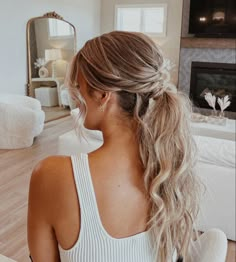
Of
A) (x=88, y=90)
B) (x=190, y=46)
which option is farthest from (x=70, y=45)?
(x=88, y=90)

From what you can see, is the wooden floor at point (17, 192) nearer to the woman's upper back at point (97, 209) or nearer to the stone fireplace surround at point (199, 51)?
the woman's upper back at point (97, 209)

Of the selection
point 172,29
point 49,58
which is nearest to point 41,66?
point 49,58

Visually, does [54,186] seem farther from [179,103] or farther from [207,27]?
[207,27]

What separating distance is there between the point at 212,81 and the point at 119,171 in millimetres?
5566

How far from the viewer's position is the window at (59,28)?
5.49 meters

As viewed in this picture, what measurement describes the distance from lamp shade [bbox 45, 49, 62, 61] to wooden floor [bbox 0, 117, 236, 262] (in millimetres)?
1300

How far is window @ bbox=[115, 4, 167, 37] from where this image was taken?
639 cm

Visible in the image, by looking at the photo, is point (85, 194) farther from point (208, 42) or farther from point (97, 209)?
point (208, 42)

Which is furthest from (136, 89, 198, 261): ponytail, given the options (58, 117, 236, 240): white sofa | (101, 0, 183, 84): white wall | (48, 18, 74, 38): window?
(101, 0, 183, 84): white wall

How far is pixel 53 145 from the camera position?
4.27 m

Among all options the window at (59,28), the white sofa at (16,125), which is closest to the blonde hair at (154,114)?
the white sofa at (16,125)

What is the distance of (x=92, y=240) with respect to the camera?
731 mm

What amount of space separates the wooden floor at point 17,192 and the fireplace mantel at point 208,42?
2.69 metres

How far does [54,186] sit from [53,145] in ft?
11.9
